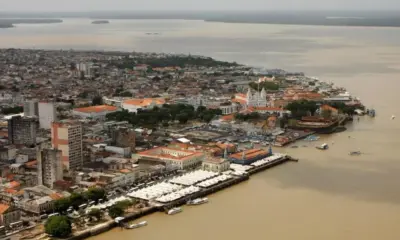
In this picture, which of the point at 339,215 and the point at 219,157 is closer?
the point at 339,215

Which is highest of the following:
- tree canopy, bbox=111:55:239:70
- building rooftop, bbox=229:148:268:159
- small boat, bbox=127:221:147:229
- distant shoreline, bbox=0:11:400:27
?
distant shoreline, bbox=0:11:400:27

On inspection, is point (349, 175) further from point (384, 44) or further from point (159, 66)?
point (384, 44)

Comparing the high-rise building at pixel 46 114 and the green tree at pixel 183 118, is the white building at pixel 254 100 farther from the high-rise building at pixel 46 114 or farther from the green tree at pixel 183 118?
the high-rise building at pixel 46 114

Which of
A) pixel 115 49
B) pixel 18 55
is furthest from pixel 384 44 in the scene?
pixel 18 55

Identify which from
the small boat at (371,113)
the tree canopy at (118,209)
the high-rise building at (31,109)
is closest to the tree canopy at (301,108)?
the small boat at (371,113)

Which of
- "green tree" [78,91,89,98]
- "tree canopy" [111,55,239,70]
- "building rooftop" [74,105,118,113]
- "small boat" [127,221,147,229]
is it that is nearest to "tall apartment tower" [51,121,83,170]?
"small boat" [127,221,147,229]

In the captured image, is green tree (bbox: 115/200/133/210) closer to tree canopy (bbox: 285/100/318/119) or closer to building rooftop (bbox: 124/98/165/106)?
tree canopy (bbox: 285/100/318/119)

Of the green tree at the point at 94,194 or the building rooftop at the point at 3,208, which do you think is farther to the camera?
the green tree at the point at 94,194
